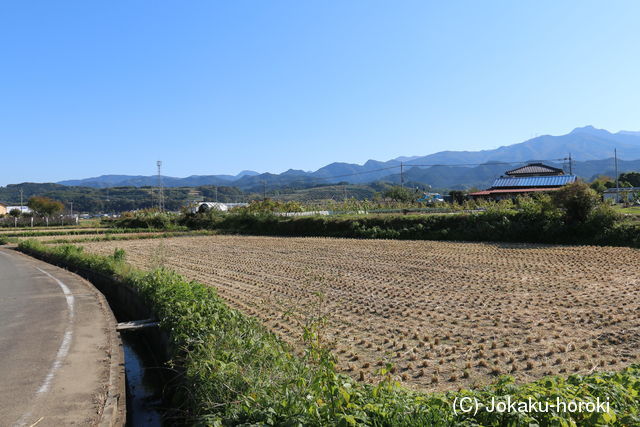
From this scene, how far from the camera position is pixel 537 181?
44781 millimetres

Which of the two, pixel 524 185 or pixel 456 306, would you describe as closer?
pixel 456 306

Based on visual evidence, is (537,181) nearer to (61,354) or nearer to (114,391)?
(61,354)

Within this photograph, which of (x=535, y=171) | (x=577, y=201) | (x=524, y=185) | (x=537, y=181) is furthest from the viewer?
(x=535, y=171)

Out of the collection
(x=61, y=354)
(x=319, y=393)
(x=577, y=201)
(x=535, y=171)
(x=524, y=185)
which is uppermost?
(x=535, y=171)

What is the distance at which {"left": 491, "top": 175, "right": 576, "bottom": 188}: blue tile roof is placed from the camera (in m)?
42.8

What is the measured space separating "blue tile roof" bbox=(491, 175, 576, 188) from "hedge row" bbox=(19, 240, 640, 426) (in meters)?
42.9

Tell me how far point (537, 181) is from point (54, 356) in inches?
1797

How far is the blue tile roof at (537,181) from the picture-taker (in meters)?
42.8

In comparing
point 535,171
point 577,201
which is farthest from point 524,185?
point 577,201

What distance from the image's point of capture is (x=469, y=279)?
11562 millimetres

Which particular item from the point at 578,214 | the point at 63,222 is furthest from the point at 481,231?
the point at 63,222

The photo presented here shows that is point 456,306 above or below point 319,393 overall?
below

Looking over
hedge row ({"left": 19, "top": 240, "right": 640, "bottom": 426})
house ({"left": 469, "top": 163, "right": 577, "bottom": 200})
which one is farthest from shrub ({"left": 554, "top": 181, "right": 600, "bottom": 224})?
house ({"left": 469, "top": 163, "right": 577, "bottom": 200})

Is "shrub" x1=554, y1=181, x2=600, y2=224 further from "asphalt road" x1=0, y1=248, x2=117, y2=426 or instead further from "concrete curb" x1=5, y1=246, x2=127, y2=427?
"concrete curb" x1=5, y1=246, x2=127, y2=427
